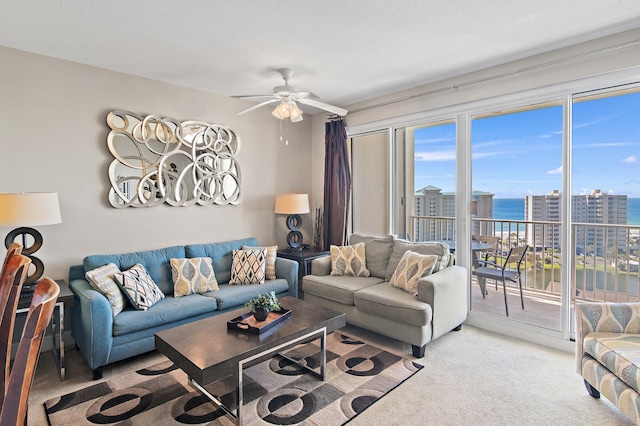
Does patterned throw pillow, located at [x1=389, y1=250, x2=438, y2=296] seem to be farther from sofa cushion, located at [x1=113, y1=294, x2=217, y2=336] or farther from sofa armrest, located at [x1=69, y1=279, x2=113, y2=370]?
sofa armrest, located at [x1=69, y1=279, x2=113, y2=370]

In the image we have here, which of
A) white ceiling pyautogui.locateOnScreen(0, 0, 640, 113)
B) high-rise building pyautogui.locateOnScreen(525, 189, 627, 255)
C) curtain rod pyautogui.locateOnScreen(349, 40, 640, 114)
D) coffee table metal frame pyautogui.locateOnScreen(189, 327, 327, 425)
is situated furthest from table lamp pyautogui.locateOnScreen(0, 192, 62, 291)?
high-rise building pyautogui.locateOnScreen(525, 189, 627, 255)

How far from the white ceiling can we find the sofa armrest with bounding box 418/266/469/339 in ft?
6.57

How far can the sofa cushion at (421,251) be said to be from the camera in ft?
11.6

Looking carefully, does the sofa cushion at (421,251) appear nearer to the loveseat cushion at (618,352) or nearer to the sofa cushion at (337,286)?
the sofa cushion at (337,286)

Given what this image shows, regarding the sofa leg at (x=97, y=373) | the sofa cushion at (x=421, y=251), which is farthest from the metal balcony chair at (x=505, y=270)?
the sofa leg at (x=97, y=373)

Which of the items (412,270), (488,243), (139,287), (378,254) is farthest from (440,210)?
(139,287)

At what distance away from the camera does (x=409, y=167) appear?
4402 millimetres

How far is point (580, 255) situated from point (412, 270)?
5.50ft

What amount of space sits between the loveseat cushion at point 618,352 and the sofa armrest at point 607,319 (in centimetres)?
4

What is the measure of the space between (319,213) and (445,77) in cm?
248

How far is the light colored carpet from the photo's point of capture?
220cm

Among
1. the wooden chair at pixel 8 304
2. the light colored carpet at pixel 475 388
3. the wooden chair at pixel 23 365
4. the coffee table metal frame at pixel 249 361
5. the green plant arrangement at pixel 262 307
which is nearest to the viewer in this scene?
the wooden chair at pixel 23 365

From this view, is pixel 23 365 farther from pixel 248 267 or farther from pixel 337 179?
pixel 337 179

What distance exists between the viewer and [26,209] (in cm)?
260
